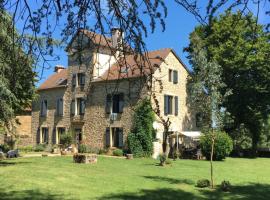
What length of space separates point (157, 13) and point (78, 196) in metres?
9.51

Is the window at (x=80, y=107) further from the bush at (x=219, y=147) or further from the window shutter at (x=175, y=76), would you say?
the bush at (x=219, y=147)

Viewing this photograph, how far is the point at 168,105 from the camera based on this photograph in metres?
36.9

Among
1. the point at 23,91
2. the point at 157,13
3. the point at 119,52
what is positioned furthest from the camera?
the point at 23,91

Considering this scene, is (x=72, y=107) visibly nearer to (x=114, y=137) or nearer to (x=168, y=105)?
(x=114, y=137)

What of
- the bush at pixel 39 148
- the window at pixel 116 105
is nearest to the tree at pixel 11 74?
the window at pixel 116 105

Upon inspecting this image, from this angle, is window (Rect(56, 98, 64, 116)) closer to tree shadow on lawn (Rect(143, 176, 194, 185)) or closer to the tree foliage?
the tree foliage

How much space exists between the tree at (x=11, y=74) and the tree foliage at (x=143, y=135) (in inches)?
401

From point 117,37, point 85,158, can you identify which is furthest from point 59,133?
point 117,37

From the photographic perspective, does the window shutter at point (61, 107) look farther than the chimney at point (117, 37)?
Yes

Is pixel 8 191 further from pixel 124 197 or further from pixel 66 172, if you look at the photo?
pixel 66 172

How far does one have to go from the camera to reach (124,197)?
13719 millimetres

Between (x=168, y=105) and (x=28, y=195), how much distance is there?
79.2 feet

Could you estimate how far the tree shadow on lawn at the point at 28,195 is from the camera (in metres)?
13.2

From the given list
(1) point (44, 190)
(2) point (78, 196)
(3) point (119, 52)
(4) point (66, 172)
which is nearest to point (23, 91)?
(4) point (66, 172)
